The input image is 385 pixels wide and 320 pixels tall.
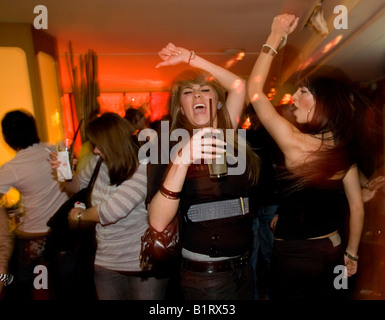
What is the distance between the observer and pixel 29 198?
88.0 inches

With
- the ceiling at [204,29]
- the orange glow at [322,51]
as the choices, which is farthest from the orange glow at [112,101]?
the orange glow at [322,51]

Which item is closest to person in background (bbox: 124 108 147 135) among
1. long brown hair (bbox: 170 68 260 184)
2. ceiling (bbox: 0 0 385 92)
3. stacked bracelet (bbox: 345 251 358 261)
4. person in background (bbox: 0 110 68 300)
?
ceiling (bbox: 0 0 385 92)

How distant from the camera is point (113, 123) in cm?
178

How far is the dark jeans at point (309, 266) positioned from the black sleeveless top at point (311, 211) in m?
0.05

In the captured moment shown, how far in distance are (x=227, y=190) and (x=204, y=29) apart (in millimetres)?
3290

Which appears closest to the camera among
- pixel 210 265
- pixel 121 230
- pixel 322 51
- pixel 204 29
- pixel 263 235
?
pixel 210 265

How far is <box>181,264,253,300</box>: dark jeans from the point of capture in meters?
1.32

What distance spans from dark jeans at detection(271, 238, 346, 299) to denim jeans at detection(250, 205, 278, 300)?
120 centimetres

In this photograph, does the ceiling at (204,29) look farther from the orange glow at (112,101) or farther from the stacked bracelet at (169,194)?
the orange glow at (112,101)

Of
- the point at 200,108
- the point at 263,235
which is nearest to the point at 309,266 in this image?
the point at 200,108

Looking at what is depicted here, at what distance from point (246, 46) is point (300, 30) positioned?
98 cm

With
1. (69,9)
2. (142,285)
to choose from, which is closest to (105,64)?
(69,9)

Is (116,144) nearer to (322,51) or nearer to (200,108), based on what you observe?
(200,108)
